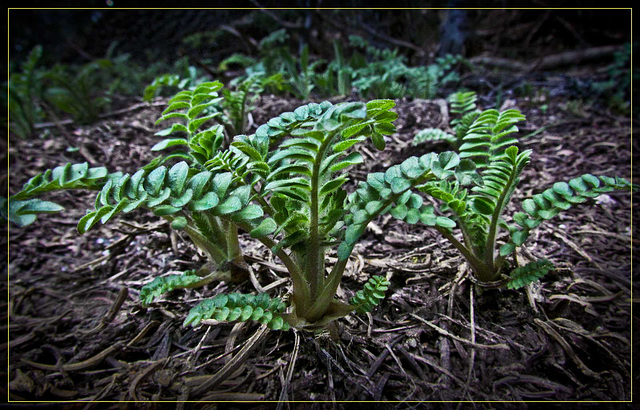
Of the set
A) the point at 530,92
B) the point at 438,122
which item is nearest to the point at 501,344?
the point at 438,122

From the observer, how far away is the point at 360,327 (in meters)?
1.22

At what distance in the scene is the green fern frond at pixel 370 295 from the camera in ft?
3.65

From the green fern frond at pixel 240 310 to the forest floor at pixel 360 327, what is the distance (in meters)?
0.18

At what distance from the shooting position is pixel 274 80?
2.25 metres

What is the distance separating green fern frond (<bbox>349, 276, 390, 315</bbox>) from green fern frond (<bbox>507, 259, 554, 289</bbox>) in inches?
18.1

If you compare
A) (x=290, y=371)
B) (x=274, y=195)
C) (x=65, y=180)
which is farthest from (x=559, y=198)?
(x=65, y=180)

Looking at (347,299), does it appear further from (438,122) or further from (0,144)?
(0,144)

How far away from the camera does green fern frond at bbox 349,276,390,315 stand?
1112 mm

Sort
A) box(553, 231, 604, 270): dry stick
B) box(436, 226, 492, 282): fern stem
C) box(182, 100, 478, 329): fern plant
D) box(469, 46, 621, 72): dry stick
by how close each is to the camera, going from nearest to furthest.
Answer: box(182, 100, 478, 329): fern plant
box(436, 226, 492, 282): fern stem
box(553, 231, 604, 270): dry stick
box(469, 46, 621, 72): dry stick

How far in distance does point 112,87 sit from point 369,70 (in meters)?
2.41

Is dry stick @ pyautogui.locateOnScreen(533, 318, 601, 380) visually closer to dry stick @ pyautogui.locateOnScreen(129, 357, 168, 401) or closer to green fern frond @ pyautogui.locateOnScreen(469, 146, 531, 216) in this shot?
green fern frond @ pyautogui.locateOnScreen(469, 146, 531, 216)

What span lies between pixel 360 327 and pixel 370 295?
170 mm

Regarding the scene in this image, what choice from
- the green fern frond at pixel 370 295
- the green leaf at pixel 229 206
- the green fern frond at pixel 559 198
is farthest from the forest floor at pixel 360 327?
the green leaf at pixel 229 206

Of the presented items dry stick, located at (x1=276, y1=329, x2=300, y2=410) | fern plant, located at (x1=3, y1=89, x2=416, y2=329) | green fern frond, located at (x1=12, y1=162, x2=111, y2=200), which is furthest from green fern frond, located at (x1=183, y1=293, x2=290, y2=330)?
green fern frond, located at (x1=12, y1=162, x2=111, y2=200)
